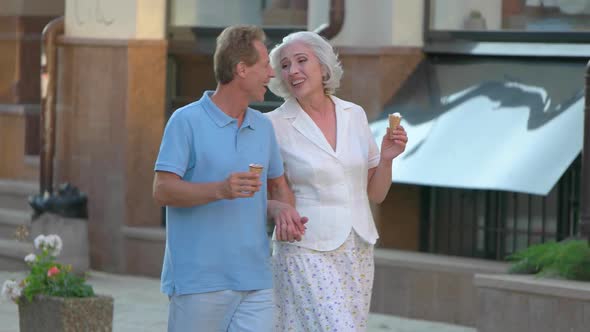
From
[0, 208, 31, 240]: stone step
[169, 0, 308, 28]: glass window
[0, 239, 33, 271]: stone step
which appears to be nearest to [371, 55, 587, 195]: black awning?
[169, 0, 308, 28]: glass window

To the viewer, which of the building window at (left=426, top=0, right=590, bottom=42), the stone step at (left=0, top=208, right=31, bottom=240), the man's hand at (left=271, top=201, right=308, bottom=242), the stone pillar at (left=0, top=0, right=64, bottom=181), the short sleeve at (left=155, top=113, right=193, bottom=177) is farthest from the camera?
the stone pillar at (left=0, top=0, right=64, bottom=181)

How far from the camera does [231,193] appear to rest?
5133 mm

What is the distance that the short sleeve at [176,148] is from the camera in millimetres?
5352

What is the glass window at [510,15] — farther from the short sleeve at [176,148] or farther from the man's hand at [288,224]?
the short sleeve at [176,148]

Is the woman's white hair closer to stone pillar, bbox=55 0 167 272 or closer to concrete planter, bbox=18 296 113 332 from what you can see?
concrete planter, bbox=18 296 113 332

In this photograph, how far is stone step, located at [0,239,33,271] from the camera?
1281 cm

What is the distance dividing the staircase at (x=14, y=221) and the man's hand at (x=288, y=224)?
22.3 ft

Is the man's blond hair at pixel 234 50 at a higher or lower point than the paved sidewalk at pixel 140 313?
higher

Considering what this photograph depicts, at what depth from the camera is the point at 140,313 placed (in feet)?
35.1

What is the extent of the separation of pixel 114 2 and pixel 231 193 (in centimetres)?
796

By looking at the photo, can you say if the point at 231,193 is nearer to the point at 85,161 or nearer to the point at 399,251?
the point at 399,251

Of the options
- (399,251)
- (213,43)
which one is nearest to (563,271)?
(399,251)

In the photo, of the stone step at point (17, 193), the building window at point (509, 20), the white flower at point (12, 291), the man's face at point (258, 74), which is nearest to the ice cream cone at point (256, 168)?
the man's face at point (258, 74)

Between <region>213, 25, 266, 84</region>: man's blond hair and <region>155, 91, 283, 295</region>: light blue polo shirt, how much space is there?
0.14 m
